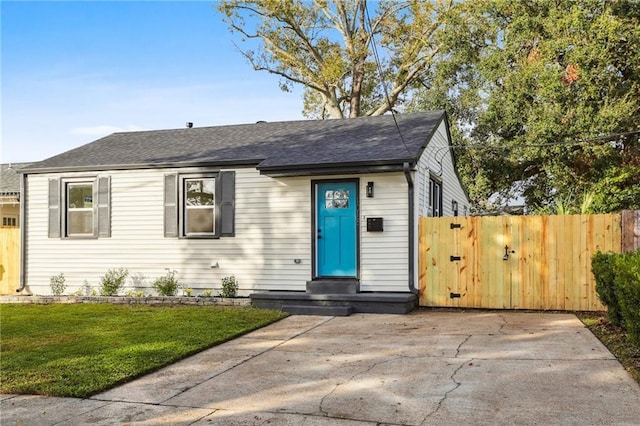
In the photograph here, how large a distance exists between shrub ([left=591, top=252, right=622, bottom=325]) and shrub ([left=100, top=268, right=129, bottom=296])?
9152mm

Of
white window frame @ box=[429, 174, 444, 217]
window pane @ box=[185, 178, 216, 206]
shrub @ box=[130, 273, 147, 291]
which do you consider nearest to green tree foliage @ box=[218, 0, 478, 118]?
white window frame @ box=[429, 174, 444, 217]

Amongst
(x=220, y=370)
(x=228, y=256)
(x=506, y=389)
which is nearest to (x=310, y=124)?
(x=228, y=256)

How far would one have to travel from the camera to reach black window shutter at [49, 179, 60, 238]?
12664mm

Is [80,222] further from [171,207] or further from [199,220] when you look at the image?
[199,220]

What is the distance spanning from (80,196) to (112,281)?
217 cm

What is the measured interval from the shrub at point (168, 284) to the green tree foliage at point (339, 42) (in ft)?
51.6

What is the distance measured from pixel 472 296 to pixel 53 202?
30.1ft

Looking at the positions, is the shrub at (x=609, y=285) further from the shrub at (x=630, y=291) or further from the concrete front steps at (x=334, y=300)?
the concrete front steps at (x=334, y=300)

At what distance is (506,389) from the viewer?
5.02m

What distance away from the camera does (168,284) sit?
38.4 feet

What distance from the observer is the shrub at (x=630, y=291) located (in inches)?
215

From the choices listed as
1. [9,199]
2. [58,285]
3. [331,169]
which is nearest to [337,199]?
[331,169]

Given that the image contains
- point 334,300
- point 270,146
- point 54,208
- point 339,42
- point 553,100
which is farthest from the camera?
point 339,42

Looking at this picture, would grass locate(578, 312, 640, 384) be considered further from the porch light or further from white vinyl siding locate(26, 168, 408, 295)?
the porch light
